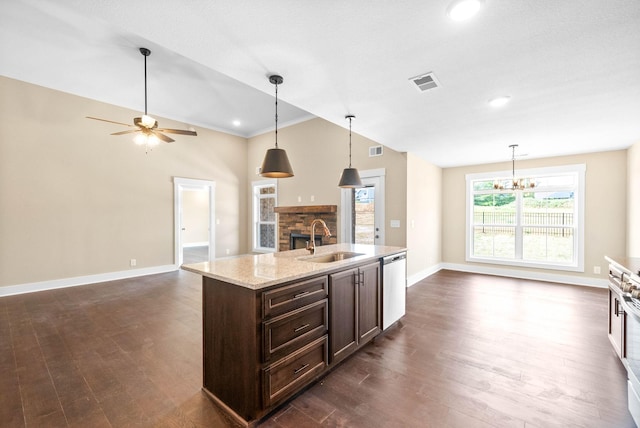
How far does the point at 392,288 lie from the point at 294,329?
1.61m

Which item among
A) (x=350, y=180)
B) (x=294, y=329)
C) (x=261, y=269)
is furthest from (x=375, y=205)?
(x=294, y=329)

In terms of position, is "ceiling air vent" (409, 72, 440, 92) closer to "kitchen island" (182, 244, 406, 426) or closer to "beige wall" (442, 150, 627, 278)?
"kitchen island" (182, 244, 406, 426)

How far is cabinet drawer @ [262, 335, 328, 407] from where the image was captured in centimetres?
179

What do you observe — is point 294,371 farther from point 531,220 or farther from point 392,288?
point 531,220

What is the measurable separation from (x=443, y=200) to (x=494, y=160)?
1.37 metres

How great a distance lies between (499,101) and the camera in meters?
2.88

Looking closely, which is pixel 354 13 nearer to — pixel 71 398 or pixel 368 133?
pixel 368 133

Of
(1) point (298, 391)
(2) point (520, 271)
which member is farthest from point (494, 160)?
(1) point (298, 391)

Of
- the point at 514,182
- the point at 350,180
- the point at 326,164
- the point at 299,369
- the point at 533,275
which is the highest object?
the point at 326,164

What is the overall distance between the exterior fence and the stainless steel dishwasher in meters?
3.87

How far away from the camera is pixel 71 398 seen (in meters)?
2.02

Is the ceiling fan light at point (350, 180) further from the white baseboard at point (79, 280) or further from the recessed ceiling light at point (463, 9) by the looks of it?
the white baseboard at point (79, 280)

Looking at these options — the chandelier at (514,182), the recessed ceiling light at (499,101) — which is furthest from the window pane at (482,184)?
the recessed ceiling light at (499,101)

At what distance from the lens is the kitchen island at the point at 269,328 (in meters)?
1.75
